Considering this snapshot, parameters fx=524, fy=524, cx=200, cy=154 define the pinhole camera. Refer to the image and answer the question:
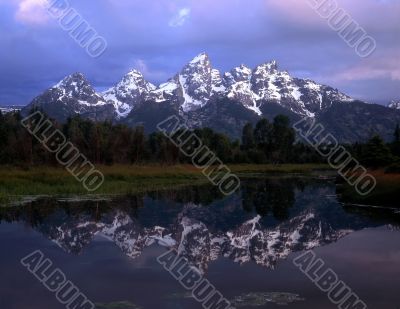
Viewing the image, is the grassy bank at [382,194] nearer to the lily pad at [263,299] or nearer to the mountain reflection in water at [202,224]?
the mountain reflection in water at [202,224]

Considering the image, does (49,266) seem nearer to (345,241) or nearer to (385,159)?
(345,241)

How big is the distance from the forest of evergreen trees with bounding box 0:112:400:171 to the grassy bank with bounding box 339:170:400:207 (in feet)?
13.3

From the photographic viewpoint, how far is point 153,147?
16150cm

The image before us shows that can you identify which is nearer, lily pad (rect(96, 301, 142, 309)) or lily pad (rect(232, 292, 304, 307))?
lily pad (rect(96, 301, 142, 309))

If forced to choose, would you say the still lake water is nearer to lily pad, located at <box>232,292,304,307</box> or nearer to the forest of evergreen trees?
lily pad, located at <box>232,292,304,307</box>

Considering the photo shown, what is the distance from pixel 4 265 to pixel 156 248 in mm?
7410

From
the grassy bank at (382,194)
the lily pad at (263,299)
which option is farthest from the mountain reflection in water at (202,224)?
the lily pad at (263,299)

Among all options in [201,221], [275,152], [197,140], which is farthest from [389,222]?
[275,152]

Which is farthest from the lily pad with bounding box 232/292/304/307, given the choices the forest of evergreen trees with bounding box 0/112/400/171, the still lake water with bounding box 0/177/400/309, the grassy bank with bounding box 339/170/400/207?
the forest of evergreen trees with bounding box 0/112/400/171

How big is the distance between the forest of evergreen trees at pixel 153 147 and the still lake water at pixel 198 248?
1816 cm

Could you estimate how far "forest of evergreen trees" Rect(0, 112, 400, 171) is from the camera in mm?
85500

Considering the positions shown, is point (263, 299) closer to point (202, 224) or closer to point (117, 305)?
point (117, 305)

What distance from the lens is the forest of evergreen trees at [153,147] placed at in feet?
281

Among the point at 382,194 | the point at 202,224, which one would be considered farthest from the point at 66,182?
the point at 382,194
